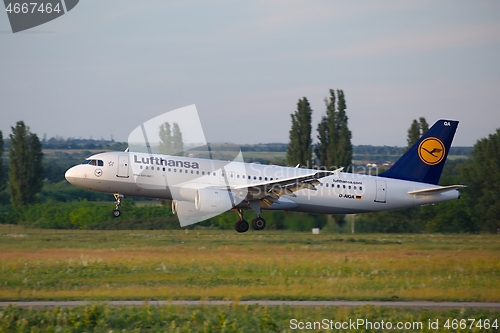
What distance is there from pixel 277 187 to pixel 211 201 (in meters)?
3.12

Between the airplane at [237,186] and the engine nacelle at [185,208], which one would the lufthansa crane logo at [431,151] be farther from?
the engine nacelle at [185,208]

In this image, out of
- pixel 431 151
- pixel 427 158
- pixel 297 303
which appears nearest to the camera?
pixel 297 303

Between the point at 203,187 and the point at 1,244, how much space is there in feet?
30.4

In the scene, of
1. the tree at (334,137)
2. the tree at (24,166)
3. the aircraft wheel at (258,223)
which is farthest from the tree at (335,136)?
the tree at (24,166)

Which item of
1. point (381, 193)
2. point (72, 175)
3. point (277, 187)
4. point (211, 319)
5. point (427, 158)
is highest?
point (427, 158)

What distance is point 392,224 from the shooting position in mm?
44750

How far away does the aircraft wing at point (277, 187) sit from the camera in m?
27.9

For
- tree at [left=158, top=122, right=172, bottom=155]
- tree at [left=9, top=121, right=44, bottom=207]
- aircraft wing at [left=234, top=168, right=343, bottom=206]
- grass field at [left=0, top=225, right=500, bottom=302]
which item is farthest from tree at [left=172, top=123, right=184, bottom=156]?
aircraft wing at [left=234, top=168, right=343, bottom=206]

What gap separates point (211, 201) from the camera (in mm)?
27875

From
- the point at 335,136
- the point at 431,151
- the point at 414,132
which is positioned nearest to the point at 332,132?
the point at 335,136

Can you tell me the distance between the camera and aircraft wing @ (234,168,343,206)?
2792 cm

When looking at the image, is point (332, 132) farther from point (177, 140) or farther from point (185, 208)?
point (185, 208)

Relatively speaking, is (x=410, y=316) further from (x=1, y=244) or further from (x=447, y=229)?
(x=447, y=229)

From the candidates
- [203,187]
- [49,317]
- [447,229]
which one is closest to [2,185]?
[203,187]
